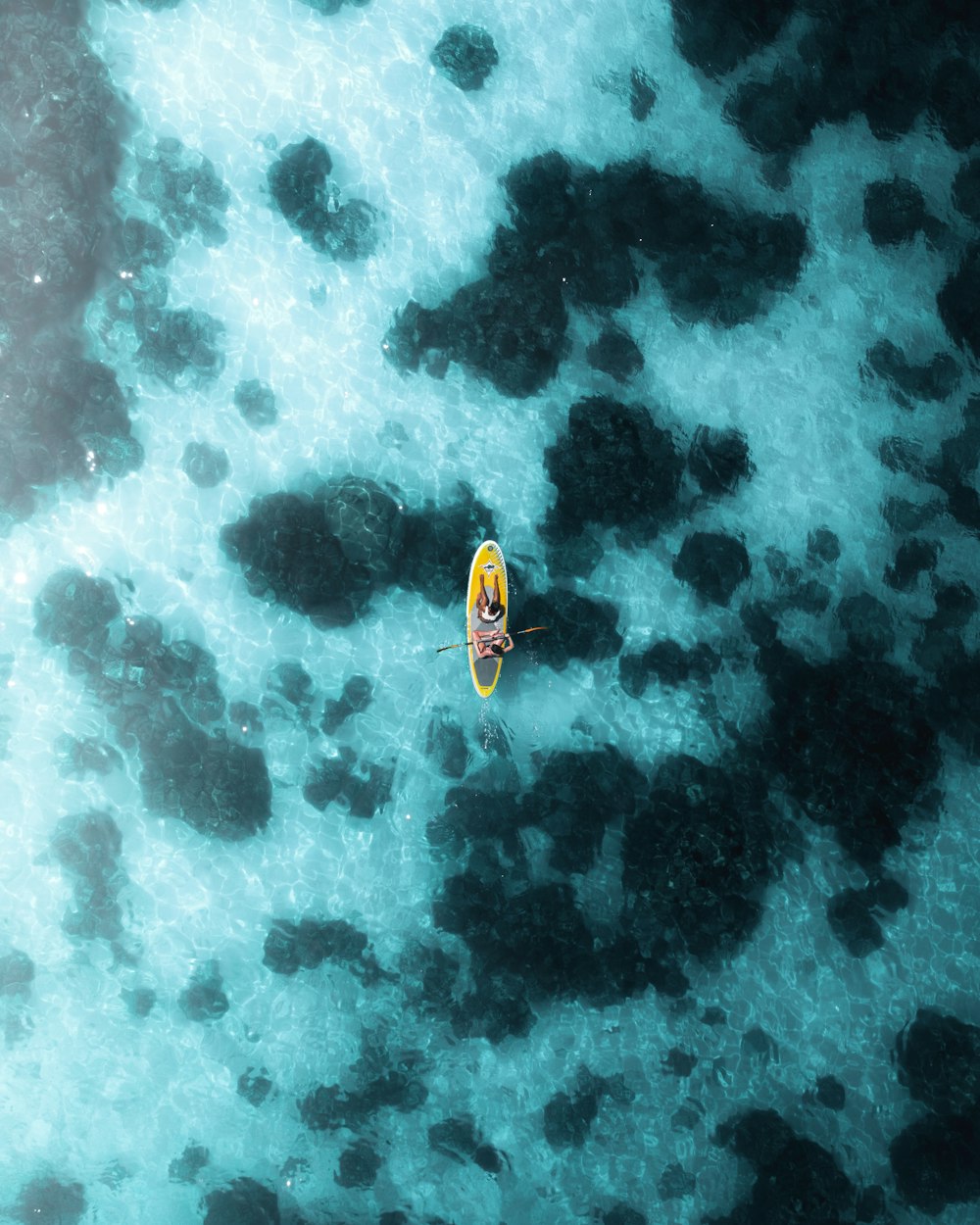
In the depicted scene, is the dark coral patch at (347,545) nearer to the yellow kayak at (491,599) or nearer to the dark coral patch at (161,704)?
the yellow kayak at (491,599)

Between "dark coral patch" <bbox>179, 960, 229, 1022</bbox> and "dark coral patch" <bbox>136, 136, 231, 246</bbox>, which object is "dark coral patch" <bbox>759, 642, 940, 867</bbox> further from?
"dark coral patch" <bbox>136, 136, 231, 246</bbox>

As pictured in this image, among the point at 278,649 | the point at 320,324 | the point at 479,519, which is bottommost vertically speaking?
the point at 278,649

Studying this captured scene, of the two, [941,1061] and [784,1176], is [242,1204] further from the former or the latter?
[941,1061]

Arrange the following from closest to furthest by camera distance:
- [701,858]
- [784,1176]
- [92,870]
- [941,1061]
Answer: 1. [784,1176]
2. [941,1061]
3. [701,858]
4. [92,870]

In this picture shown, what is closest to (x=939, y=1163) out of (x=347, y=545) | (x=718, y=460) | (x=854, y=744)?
(x=854, y=744)

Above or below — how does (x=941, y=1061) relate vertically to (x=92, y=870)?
above

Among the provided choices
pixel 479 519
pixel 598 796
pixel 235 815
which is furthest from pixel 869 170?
pixel 235 815

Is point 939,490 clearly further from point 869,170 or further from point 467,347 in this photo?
point 467,347
